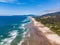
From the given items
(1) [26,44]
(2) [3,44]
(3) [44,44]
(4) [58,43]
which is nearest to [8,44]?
(2) [3,44]

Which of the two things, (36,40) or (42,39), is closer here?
(36,40)

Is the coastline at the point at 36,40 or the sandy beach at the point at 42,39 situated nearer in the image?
the coastline at the point at 36,40

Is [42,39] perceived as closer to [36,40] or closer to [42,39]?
[42,39]

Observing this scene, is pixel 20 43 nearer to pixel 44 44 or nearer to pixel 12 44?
pixel 12 44

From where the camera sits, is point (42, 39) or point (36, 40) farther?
point (42, 39)

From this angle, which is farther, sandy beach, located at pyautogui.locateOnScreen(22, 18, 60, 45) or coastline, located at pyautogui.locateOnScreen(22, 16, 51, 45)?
sandy beach, located at pyautogui.locateOnScreen(22, 18, 60, 45)

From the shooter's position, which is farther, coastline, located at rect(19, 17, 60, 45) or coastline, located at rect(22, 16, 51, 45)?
coastline, located at rect(19, 17, 60, 45)

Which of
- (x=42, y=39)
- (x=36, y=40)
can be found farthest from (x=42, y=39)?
(x=36, y=40)

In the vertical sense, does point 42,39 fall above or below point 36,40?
below

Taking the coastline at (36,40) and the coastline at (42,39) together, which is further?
the coastline at (42,39)
